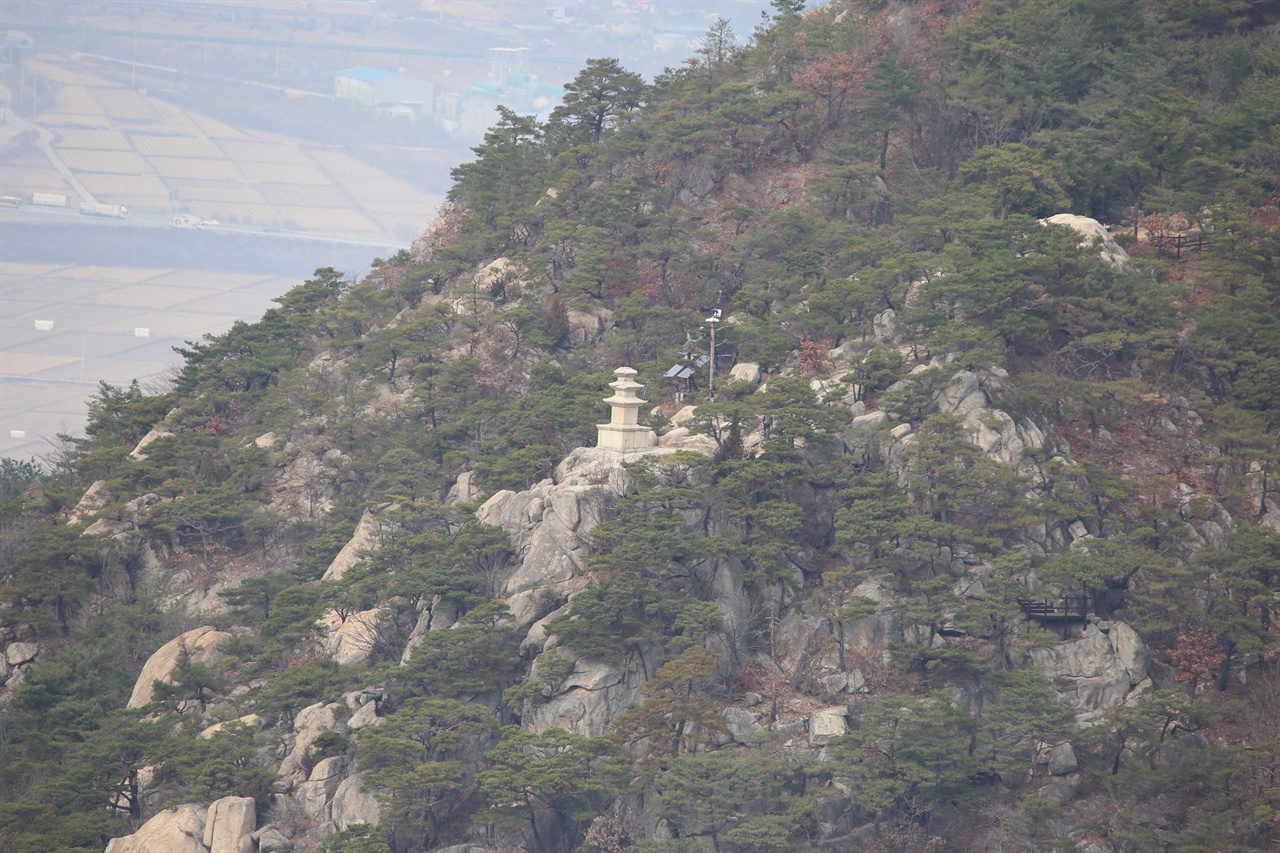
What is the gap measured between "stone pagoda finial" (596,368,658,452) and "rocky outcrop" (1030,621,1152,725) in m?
12.6

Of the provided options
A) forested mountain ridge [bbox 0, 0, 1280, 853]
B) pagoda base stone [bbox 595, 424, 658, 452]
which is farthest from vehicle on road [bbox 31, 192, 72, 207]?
pagoda base stone [bbox 595, 424, 658, 452]

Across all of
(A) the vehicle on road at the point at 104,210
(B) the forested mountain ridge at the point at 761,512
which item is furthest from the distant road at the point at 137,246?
(B) the forested mountain ridge at the point at 761,512

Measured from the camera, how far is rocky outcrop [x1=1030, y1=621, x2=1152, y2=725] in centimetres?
4497

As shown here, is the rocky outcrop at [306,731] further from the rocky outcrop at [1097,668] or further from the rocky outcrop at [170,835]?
the rocky outcrop at [1097,668]

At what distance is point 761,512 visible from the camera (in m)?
48.6

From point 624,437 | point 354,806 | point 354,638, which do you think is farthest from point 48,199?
point 354,806

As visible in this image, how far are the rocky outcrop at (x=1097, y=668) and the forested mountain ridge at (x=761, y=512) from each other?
0.10 metres

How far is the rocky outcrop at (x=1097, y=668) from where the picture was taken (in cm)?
4497

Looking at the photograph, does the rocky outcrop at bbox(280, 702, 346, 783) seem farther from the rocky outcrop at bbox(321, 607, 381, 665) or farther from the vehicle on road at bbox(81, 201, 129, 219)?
the vehicle on road at bbox(81, 201, 129, 219)

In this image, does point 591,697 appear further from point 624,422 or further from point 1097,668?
point 1097,668

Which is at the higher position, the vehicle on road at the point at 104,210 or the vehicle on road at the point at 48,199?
the vehicle on road at the point at 48,199

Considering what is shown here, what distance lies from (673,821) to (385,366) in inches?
938

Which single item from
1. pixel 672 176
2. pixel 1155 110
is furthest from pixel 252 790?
pixel 1155 110

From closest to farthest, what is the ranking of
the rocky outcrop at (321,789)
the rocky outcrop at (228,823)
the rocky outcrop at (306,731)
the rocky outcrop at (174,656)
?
the rocky outcrop at (228,823), the rocky outcrop at (321,789), the rocky outcrop at (306,731), the rocky outcrop at (174,656)
